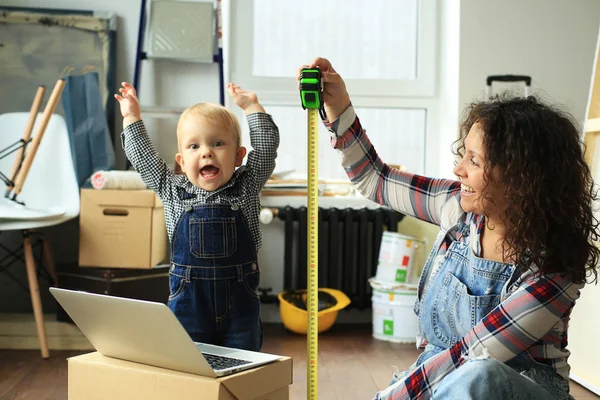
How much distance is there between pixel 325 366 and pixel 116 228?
110cm

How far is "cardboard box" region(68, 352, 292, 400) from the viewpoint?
120 centimetres

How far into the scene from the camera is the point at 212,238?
1.76 meters

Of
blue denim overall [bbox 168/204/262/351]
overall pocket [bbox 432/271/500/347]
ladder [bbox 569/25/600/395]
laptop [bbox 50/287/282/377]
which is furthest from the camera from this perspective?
ladder [bbox 569/25/600/395]

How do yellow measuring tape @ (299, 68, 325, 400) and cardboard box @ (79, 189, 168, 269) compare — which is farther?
cardboard box @ (79, 189, 168, 269)

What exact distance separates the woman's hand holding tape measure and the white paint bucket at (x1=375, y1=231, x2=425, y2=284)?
1920 mm

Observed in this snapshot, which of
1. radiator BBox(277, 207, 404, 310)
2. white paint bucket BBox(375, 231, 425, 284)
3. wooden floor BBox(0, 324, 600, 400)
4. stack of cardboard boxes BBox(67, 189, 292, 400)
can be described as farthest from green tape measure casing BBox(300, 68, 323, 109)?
radiator BBox(277, 207, 404, 310)

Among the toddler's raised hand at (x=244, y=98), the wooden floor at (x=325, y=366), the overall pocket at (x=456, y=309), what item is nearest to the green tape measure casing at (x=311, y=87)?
the toddler's raised hand at (x=244, y=98)

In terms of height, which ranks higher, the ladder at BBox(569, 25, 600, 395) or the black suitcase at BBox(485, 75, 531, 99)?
the black suitcase at BBox(485, 75, 531, 99)

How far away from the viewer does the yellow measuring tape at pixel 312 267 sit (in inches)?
56.7

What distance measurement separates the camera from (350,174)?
1657 mm

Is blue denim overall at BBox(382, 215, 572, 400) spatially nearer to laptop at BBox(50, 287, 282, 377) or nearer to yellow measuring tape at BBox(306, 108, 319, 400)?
yellow measuring tape at BBox(306, 108, 319, 400)

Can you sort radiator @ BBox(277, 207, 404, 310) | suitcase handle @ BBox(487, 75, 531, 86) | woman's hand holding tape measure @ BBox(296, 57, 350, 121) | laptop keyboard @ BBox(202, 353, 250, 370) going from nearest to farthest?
laptop keyboard @ BBox(202, 353, 250, 370)
woman's hand holding tape measure @ BBox(296, 57, 350, 121)
suitcase handle @ BBox(487, 75, 531, 86)
radiator @ BBox(277, 207, 404, 310)

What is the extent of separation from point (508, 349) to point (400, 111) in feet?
9.15

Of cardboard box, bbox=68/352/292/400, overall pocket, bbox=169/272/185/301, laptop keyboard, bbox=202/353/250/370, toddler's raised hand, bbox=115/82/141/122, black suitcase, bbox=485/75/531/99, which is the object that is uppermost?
black suitcase, bbox=485/75/531/99
